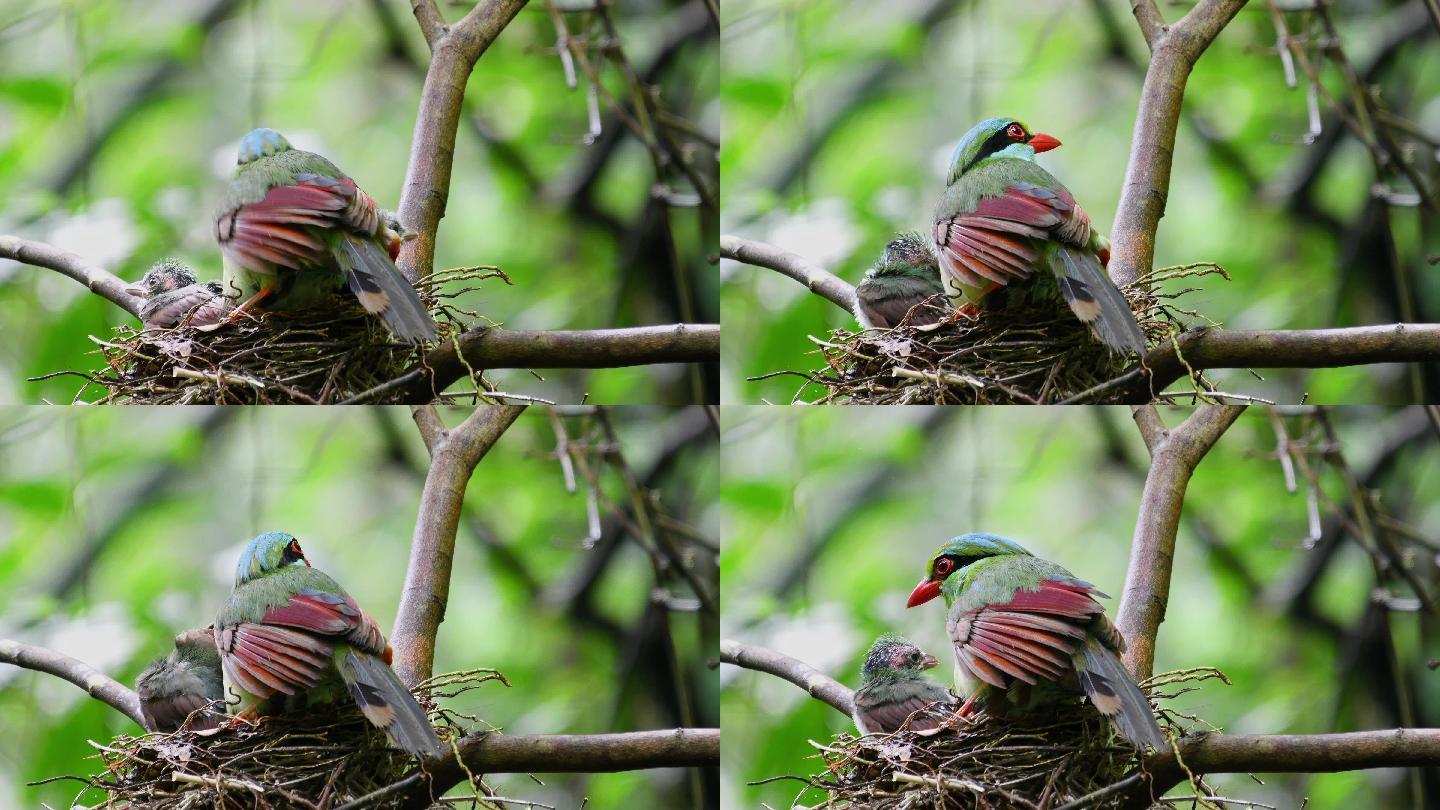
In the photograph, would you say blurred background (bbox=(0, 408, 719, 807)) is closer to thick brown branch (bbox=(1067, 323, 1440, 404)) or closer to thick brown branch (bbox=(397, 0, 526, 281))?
thick brown branch (bbox=(397, 0, 526, 281))

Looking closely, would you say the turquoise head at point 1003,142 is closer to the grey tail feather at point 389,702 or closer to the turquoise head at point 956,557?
the turquoise head at point 956,557

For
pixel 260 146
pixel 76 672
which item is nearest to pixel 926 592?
pixel 260 146

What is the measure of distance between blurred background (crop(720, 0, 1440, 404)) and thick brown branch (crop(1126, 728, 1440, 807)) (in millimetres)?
1264

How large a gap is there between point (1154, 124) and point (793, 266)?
117 centimetres

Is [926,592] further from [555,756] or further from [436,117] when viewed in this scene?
[436,117]

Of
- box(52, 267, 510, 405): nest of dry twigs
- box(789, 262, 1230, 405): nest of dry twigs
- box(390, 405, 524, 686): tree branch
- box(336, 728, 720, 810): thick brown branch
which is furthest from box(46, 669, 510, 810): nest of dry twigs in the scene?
box(789, 262, 1230, 405): nest of dry twigs

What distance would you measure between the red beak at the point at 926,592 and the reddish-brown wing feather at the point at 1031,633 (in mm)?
280

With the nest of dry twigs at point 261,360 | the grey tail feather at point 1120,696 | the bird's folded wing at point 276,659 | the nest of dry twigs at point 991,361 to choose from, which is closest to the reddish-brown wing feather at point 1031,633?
the grey tail feather at point 1120,696

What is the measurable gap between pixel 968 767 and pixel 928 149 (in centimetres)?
206

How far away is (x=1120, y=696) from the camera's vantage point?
3477 mm

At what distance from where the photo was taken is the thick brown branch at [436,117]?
→ 14.6ft

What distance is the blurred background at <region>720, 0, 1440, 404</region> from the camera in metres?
4.83

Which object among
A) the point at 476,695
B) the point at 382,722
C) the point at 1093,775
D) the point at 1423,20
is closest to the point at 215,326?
the point at 382,722

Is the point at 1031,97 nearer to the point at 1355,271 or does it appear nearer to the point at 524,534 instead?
the point at 1355,271
